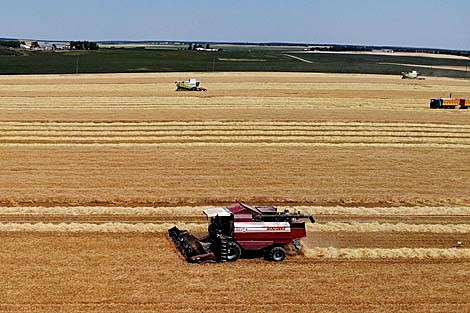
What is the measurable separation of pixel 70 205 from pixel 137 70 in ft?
298

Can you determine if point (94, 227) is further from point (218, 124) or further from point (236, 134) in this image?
point (218, 124)

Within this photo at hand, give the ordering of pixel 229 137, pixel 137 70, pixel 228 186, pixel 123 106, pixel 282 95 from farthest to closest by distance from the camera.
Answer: pixel 137 70 → pixel 282 95 → pixel 123 106 → pixel 229 137 → pixel 228 186

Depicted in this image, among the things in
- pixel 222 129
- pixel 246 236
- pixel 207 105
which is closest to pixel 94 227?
pixel 246 236

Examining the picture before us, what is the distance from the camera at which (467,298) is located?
1681 cm

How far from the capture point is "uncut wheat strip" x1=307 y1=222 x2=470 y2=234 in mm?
22656

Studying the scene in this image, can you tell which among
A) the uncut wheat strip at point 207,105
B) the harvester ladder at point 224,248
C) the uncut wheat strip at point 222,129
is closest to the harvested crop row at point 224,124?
the uncut wheat strip at point 222,129

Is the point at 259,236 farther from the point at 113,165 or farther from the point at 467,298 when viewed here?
the point at 113,165

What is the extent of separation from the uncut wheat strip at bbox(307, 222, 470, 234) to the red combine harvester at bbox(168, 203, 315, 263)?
11.6 feet

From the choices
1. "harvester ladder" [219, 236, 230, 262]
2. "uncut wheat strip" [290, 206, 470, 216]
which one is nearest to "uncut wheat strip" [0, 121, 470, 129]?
"uncut wheat strip" [290, 206, 470, 216]

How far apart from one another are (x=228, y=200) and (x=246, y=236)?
762cm

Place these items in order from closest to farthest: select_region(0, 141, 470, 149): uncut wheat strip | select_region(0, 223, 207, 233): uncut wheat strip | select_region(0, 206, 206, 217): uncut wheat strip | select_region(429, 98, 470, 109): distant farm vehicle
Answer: select_region(0, 223, 207, 233): uncut wheat strip → select_region(0, 206, 206, 217): uncut wheat strip → select_region(0, 141, 470, 149): uncut wheat strip → select_region(429, 98, 470, 109): distant farm vehicle

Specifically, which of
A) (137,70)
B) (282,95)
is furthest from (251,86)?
(137,70)

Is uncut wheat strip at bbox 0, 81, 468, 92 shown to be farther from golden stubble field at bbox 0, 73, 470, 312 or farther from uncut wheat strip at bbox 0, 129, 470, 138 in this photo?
uncut wheat strip at bbox 0, 129, 470, 138

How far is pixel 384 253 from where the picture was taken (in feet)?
66.0
